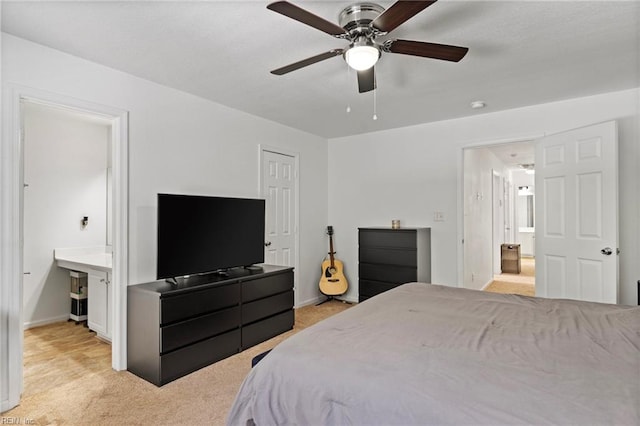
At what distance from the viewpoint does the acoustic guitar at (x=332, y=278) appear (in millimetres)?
4988

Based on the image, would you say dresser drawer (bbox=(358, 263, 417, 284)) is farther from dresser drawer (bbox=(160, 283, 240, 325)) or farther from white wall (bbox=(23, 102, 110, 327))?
white wall (bbox=(23, 102, 110, 327))

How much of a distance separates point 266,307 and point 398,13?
9.31ft

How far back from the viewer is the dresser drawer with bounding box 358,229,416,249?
13.9 ft

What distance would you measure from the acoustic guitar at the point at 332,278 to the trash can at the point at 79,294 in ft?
9.65

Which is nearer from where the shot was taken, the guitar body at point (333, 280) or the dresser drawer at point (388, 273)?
the dresser drawer at point (388, 273)

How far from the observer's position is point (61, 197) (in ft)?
14.3

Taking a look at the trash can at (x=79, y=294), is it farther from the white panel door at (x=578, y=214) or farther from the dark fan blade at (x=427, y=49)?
the white panel door at (x=578, y=214)

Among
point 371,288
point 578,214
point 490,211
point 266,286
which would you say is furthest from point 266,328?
point 490,211

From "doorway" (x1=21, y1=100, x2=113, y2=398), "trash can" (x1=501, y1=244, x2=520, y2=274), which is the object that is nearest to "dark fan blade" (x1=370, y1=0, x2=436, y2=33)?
"doorway" (x1=21, y1=100, x2=113, y2=398)

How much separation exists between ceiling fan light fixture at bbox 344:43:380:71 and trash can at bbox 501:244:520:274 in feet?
22.0

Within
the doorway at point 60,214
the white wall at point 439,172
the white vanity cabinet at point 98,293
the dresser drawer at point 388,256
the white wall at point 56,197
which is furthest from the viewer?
the dresser drawer at point 388,256

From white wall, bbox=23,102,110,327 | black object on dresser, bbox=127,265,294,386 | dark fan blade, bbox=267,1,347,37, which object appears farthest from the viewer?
white wall, bbox=23,102,110,327

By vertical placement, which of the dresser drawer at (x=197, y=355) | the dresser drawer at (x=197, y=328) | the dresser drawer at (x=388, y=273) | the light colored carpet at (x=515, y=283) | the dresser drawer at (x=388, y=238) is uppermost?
the dresser drawer at (x=388, y=238)

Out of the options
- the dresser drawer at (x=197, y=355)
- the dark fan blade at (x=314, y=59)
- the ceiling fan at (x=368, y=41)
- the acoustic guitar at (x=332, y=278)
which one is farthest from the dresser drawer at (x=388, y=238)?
the dark fan blade at (x=314, y=59)
